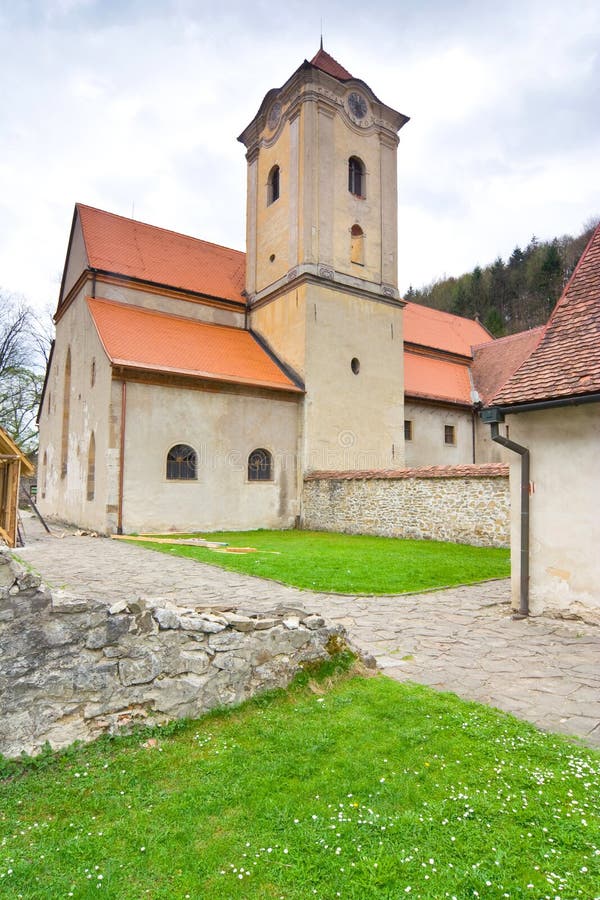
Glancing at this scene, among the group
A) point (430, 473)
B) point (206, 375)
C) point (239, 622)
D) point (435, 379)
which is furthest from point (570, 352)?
point (435, 379)

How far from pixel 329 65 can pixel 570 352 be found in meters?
21.4

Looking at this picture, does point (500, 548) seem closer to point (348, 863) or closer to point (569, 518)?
point (569, 518)

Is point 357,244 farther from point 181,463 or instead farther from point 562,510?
point 562,510

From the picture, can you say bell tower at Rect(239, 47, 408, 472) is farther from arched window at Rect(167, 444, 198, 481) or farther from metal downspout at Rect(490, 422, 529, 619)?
metal downspout at Rect(490, 422, 529, 619)

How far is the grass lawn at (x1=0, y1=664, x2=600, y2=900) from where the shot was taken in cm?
232

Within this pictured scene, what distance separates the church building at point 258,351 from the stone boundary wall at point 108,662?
12.4 metres

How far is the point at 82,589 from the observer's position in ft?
24.4

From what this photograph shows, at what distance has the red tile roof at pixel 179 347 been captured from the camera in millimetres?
16766

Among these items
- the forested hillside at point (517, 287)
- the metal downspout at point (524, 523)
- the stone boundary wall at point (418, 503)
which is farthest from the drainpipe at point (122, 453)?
the forested hillside at point (517, 287)

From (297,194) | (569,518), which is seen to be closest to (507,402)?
(569,518)

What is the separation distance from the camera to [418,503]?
15.0 meters

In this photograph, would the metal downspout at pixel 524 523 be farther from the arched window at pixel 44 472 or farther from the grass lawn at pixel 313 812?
the arched window at pixel 44 472

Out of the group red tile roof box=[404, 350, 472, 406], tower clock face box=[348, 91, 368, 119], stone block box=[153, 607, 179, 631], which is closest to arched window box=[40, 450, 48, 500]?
red tile roof box=[404, 350, 472, 406]

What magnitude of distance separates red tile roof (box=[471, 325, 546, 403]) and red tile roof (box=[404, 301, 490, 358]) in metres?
0.98
